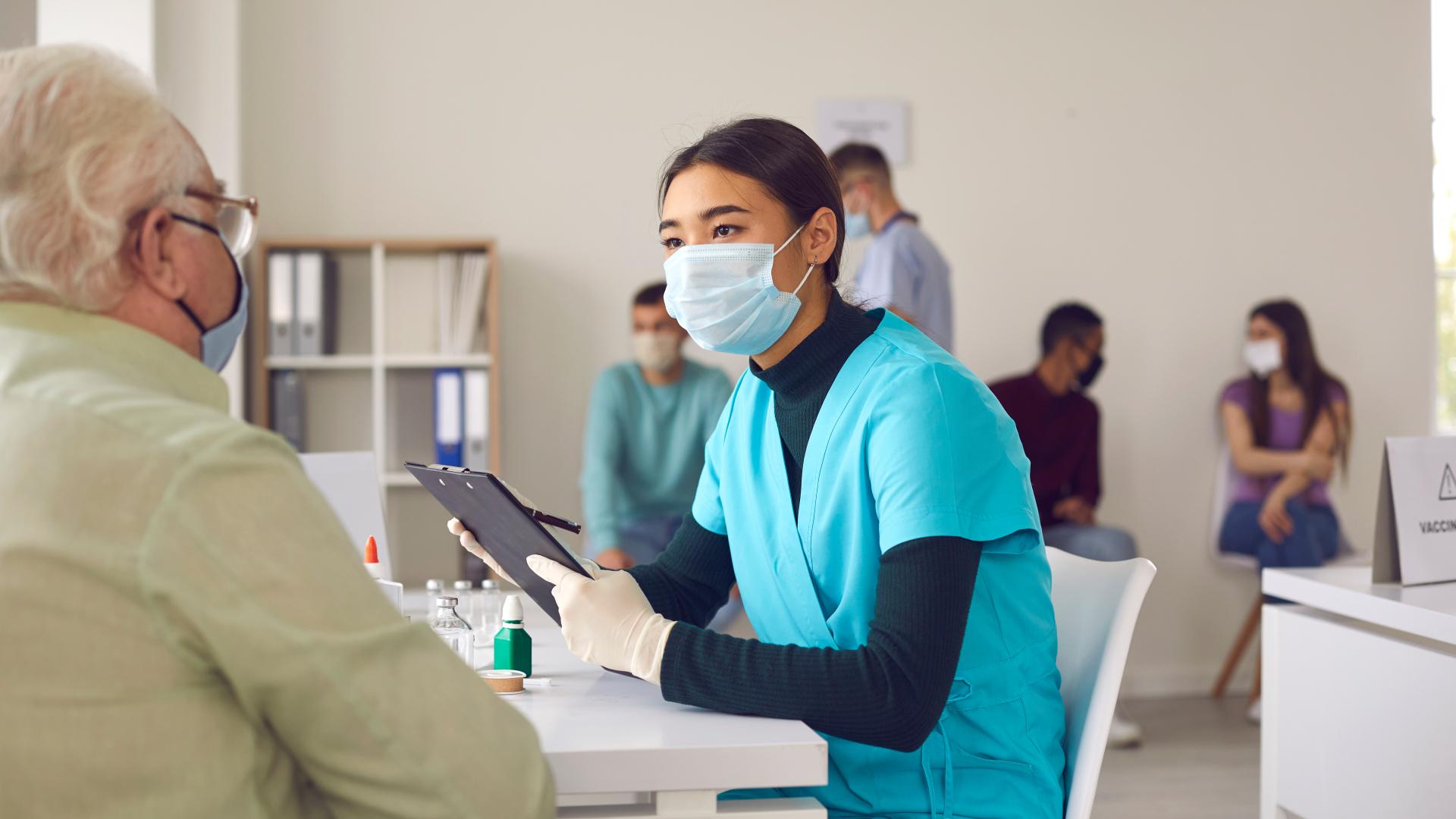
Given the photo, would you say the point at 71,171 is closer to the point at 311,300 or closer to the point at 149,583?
the point at 149,583

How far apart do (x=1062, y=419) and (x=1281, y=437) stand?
0.85 meters

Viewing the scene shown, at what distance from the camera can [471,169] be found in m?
3.92

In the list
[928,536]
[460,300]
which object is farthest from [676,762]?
[460,300]

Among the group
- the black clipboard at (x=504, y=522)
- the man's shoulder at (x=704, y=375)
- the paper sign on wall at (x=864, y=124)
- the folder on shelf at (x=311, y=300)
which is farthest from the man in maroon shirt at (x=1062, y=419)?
the black clipboard at (x=504, y=522)

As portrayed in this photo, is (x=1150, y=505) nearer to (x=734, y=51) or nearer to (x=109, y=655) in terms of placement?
(x=734, y=51)

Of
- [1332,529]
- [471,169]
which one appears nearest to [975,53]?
[471,169]

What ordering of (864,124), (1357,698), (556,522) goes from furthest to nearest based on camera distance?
1. (864,124)
2. (1357,698)
3. (556,522)

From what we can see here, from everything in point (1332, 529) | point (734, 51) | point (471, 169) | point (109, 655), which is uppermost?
point (734, 51)

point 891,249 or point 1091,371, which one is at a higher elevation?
point 891,249

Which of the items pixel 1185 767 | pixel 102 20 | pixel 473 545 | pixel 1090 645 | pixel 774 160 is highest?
pixel 102 20

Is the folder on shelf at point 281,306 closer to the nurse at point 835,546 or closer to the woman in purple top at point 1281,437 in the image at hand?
the nurse at point 835,546

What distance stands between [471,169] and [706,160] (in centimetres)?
262

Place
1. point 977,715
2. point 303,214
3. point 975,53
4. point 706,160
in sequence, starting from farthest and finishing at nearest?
point 975,53
point 303,214
point 706,160
point 977,715

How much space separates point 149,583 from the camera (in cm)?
68
